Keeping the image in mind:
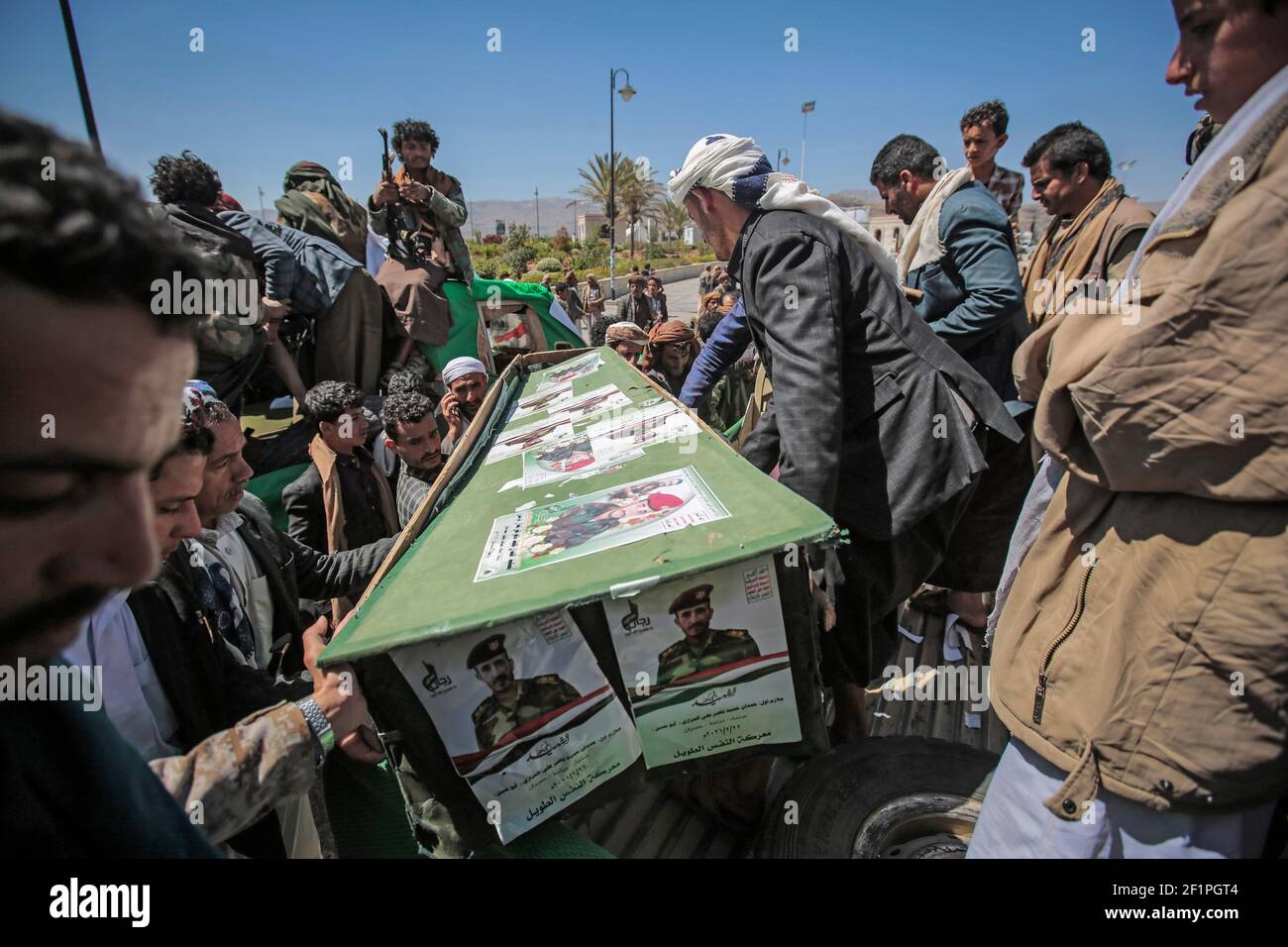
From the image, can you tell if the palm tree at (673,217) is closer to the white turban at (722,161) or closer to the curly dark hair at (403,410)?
the curly dark hair at (403,410)

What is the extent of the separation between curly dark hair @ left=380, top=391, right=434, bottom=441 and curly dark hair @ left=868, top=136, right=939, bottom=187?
2.80 m

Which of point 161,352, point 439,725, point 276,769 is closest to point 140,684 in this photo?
point 276,769

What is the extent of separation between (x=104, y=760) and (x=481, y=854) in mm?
1076

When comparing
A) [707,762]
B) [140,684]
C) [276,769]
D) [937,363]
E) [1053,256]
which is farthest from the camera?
[1053,256]

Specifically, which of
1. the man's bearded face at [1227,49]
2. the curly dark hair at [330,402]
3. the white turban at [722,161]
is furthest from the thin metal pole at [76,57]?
the man's bearded face at [1227,49]

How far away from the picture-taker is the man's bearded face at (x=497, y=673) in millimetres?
1384

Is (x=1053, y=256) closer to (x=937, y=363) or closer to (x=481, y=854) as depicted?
(x=937, y=363)

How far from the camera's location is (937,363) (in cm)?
214

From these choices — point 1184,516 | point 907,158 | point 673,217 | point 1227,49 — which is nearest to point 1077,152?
point 907,158

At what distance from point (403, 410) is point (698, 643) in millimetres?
2387

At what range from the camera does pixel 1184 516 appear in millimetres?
1111

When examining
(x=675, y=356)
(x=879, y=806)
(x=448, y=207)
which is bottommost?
(x=879, y=806)

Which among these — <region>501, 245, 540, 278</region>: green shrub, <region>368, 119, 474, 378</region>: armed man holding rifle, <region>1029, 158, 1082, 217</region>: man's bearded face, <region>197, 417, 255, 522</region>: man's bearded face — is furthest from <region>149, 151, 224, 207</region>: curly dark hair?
<region>501, 245, 540, 278</region>: green shrub

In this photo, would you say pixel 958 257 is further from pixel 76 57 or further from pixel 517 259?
pixel 517 259
